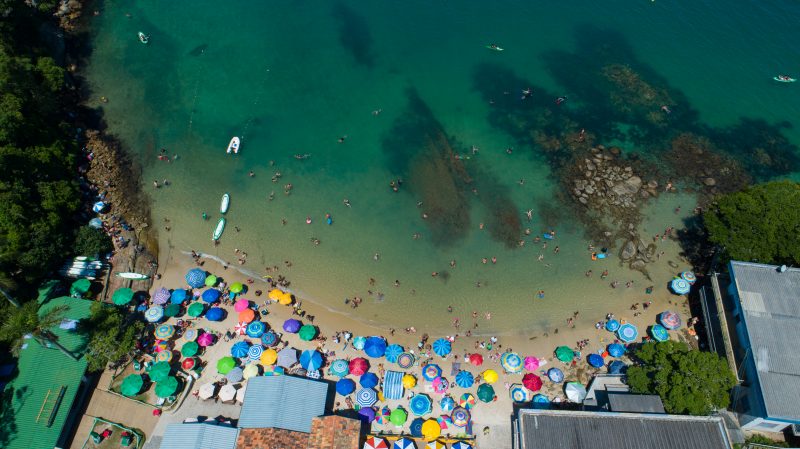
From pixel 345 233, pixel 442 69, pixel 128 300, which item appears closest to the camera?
pixel 128 300

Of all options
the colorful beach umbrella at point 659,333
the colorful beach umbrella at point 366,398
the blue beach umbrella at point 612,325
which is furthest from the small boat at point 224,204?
the colorful beach umbrella at point 659,333

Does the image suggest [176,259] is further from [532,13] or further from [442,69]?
[532,13]

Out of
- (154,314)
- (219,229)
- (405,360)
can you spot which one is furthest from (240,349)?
(219,229)

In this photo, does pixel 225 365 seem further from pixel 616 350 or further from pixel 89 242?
pixel 616 350

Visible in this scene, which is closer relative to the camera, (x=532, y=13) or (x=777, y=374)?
(x=777, y=374)

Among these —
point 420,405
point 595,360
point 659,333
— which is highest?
point 659,333

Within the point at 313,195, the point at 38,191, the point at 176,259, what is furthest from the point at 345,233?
the point at 38,191

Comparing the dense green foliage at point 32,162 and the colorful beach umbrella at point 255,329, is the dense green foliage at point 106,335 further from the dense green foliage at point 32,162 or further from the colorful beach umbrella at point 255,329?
the colorful beach umbrella at point 255,329
